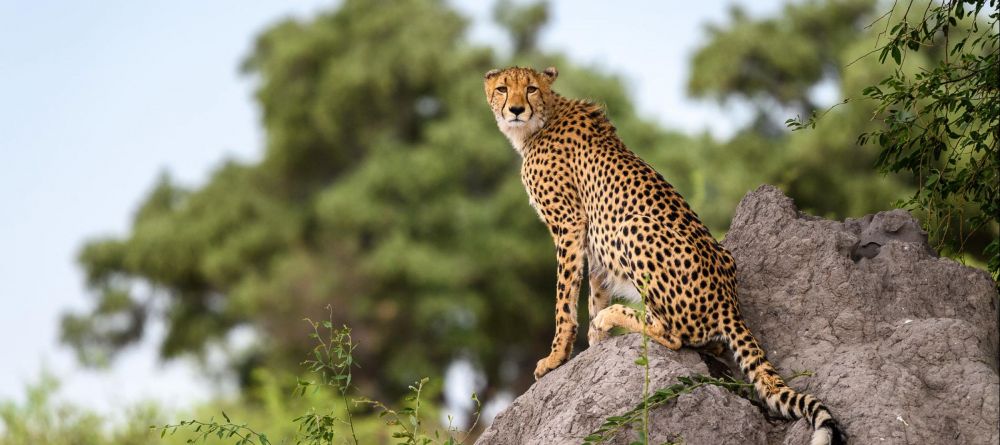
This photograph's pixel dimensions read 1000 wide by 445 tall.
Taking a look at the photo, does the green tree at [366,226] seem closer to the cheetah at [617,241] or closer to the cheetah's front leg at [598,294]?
the cheetah at [617,241]

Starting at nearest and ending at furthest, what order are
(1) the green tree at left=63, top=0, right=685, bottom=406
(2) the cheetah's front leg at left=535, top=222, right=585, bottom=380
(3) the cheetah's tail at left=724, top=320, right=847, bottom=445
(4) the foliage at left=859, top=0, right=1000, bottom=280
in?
(3) the cheetah's tail at left=724, top=320, right=847, bottom=445, (4) the foliage at left=859, top=0, right=1000, bottom=280, (2) the cheetah's front leg at left=535, top=222, right=585, bottom=380, (1) the green tree at left=63, top=0, right=685, bottom=406

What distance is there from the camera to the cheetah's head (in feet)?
22.0

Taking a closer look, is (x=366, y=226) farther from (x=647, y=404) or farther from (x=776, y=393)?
(x=647, y=404)

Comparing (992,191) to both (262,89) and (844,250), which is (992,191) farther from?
A: (262,89)

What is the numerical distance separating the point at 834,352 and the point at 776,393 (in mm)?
433

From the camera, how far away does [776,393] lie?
5.21 m

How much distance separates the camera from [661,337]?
5.60m

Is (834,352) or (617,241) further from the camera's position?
(617,241)

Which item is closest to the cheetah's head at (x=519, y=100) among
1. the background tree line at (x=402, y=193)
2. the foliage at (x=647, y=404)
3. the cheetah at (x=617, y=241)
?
the cheetah at (x=617, y=241)

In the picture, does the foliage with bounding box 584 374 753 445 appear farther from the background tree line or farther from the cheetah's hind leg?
the background tree line

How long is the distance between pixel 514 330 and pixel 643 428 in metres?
20.1

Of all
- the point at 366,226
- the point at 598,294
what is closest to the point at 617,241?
the point at 598,294

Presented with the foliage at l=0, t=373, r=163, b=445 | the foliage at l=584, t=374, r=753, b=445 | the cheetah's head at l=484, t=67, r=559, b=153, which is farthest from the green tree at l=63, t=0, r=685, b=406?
the foliage at l=584, t=374, r=753, b=445

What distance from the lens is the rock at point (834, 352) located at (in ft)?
16.4
